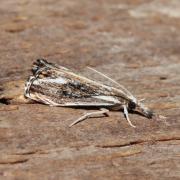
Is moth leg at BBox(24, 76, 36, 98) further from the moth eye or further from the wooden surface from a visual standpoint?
the moth eye

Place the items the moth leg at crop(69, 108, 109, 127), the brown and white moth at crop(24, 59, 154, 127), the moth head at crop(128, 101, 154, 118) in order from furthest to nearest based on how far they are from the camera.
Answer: the moth head at crop(128, 101, 154, 118), the brown and white moth at crop(24, 59, 154, 127), the moth leg at crop(69, 108, 109, 127)

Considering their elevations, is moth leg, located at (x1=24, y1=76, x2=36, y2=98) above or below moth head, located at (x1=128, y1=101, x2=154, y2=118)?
above

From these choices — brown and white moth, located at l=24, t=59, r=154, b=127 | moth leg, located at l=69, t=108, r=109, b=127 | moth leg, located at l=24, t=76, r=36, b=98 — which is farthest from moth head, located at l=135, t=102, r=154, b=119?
moth leg, located at l=24, t=76, r=36, b=98

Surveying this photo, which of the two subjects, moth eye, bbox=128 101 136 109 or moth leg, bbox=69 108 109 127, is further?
moth eye, bbox=128 101 136 109

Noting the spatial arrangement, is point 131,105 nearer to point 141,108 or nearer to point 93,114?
point 141,108

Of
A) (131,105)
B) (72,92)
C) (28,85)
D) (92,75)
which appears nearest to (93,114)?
(72,92)

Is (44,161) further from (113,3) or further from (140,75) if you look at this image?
(113,3)

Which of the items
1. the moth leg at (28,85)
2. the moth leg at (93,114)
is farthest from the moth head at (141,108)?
the moth leg at (28,85)
